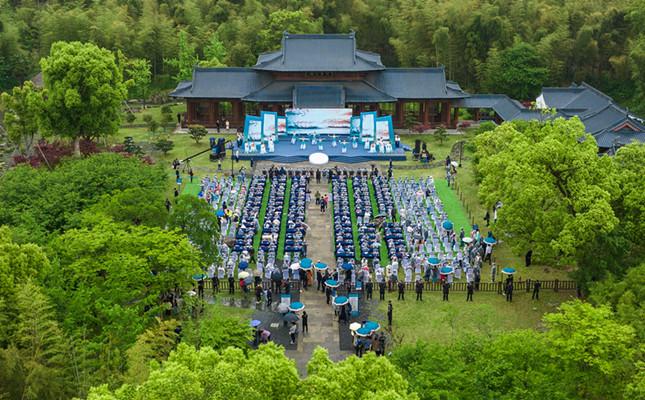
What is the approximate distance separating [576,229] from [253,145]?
2779 cm

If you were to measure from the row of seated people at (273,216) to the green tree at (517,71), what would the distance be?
28.3 metres

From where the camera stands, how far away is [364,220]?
36.8m

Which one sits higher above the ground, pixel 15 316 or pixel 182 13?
pixel 182 13

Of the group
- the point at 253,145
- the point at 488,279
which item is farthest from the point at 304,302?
the point at 253,145

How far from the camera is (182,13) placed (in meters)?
78.4

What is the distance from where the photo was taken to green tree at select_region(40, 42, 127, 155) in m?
44.4

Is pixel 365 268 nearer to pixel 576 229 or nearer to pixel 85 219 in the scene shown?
pixel 576 229

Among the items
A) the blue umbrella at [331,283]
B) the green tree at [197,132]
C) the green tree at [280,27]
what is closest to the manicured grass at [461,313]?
the blue umbrella at [331,283]

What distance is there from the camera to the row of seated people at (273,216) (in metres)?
33.4

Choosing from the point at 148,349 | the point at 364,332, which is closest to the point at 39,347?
the point at 148,349

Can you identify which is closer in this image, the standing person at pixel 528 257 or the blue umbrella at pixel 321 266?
the blue umbrella at pixel 321 266

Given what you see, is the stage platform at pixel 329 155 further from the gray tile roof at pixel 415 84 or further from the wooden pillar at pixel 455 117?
the wooden pillar at pixel 455 117

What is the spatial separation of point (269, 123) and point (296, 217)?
700 inches

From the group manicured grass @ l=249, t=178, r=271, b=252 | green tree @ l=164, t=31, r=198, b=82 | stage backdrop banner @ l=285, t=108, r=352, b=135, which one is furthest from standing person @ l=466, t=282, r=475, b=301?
green tree @ l=164, t=31, r=198, b=82
